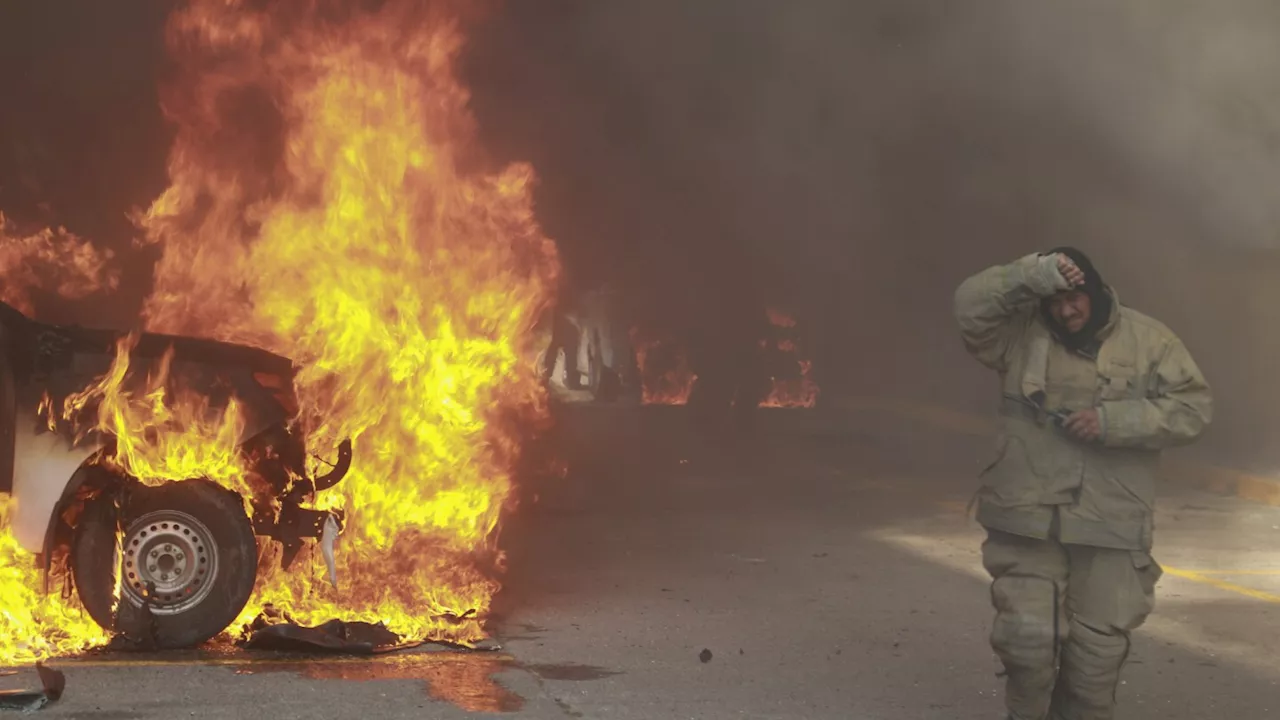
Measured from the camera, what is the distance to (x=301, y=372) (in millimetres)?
6902

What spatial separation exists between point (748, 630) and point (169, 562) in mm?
2722

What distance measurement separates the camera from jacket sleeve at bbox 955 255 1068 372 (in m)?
4.94

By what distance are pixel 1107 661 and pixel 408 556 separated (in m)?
3.54

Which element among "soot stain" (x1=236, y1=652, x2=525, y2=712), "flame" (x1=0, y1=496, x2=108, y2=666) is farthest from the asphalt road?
"flame" (x1=0, y1=496, x2=108, y2=666)

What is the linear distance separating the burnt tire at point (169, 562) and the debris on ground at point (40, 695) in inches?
28.7

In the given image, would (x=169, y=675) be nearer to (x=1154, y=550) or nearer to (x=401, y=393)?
(x=401, y=393)

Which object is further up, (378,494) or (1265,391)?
(1265,391)

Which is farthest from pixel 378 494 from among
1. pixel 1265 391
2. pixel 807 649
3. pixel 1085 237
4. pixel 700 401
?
pixel 700 401

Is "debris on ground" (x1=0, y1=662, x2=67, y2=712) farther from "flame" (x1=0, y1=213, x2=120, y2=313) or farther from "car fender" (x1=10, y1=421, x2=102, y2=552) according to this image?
"flame" (x1=0, y1=213, x2=120, y2=313)

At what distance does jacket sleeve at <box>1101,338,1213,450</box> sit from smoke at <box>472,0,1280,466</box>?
8.70 meters

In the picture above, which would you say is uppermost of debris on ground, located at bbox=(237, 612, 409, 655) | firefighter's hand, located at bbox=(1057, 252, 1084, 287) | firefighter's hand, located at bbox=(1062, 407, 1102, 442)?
firefighter's hand, located at bbox=(1057, 252, 1084, 287)

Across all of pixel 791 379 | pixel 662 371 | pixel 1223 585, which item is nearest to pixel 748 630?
pixel 1223 585

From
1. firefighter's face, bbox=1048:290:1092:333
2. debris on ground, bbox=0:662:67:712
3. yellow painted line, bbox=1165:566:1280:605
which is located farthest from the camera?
yellow painted line, bbox=1165:566:1280:605

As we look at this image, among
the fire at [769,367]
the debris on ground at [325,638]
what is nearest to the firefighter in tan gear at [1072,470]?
the debris on ground at [325,638]
